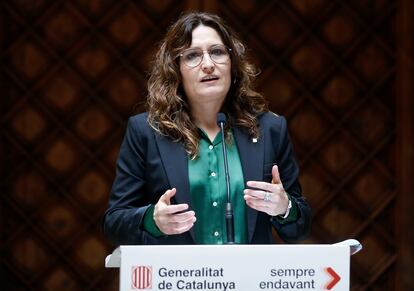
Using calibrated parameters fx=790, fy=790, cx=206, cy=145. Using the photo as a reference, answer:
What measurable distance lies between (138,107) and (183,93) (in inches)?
69.2

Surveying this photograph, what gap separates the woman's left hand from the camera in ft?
4.90

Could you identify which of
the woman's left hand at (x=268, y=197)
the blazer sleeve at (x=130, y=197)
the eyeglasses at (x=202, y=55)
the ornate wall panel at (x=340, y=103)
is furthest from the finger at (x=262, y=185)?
the ornate wall panel at (x=340, y=103)

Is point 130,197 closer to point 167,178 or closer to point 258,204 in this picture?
point 167,178

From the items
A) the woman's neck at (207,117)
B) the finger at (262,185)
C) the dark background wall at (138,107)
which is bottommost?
the dark background wall at (138,107)

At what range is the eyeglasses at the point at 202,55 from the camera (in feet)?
5.66

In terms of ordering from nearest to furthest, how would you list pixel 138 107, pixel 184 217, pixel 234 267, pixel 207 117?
pixel 234 267 → pixel 184 217 → pixel 207 117 → pixel 138 107

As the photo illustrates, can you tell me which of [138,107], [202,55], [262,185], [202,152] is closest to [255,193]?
[262,185]

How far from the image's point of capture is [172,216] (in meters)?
1.49

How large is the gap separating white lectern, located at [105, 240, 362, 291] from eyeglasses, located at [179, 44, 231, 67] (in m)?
0.50

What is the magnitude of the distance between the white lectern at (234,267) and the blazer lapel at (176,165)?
10.0 inches

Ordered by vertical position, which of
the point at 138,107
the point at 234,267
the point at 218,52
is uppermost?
the point at 218,52

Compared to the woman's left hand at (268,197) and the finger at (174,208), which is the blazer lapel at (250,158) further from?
the finger at (174,208)

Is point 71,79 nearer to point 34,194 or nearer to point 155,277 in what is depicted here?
point 34,194

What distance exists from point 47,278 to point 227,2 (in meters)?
1.49
